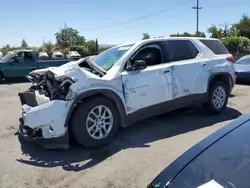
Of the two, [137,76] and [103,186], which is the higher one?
[137,76]

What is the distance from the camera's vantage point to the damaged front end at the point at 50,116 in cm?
428

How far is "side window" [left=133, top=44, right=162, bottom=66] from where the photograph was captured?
538 cm

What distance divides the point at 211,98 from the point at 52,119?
3.66 m

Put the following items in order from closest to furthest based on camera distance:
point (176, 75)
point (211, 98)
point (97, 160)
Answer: point (97, 160) → point (176, 75) → point (211, 98)

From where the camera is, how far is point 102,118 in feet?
15.3

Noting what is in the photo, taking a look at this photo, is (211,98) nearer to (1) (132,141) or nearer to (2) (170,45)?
(2) (170,45)

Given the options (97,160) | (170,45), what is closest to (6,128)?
(97,160)

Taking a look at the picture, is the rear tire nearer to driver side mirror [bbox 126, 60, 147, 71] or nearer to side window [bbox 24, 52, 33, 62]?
driver side mirror [bbox 126, 60, 147, 71]

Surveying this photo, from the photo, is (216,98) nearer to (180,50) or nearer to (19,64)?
(180,50)

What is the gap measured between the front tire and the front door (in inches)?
15.5

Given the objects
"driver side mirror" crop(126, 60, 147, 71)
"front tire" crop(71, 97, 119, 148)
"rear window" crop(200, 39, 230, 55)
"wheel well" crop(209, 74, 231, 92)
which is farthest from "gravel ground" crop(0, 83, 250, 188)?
"rear window" crop(200, 39, 230, 55)

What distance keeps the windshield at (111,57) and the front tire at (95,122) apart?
811mm

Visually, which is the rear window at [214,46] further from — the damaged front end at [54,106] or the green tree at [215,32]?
the green tree at [215,32]

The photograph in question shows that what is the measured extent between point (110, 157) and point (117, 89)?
3.76 feet
